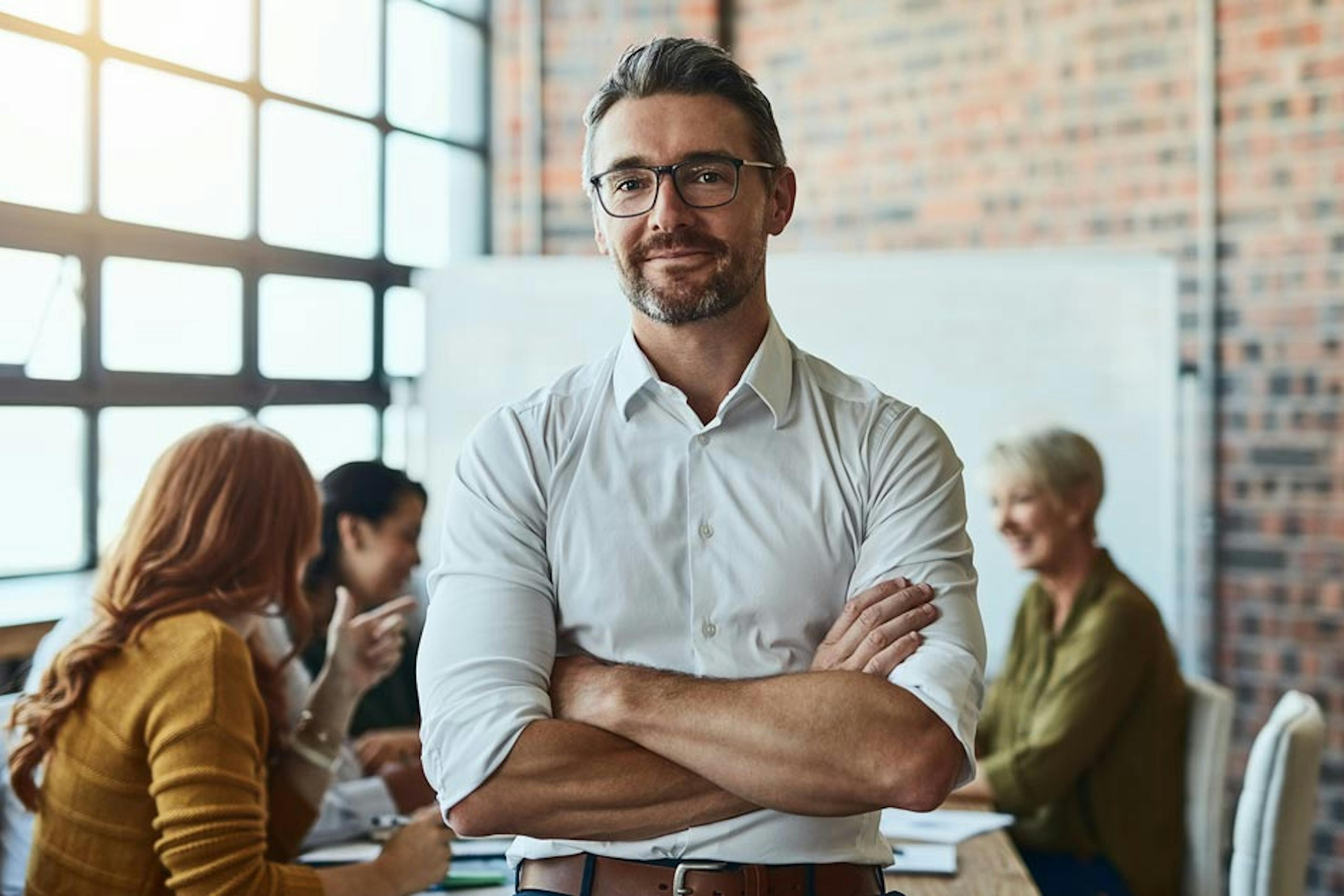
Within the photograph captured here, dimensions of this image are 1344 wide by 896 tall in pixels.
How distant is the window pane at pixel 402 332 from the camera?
5.02 metres

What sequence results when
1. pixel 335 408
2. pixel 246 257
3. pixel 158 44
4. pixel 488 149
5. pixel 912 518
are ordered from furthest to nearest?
pixel 488 149, pixel 335 408, pixel 246 257, pixel 158 44, pixel 912 518

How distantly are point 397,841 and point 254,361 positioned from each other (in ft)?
8.39

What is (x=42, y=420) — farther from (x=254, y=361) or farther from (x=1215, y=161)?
(x=1215, y=161)

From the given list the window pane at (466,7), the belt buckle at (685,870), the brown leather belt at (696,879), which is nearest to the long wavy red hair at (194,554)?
the brown leather belt at (696,879)

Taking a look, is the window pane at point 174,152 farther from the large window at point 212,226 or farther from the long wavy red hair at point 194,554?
the long wavy red hair at point 194,554

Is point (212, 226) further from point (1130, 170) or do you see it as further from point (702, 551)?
point (702, 551)

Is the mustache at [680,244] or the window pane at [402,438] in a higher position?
the mustache at [680,244]

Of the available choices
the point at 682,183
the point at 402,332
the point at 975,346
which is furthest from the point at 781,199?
the point at 402,332

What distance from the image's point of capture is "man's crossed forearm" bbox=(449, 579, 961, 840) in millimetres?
1593

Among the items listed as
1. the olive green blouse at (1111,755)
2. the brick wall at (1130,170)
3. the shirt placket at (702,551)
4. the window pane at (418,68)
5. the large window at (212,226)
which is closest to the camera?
the shirt placket at (702,551)

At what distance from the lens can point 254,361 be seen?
4.45 m

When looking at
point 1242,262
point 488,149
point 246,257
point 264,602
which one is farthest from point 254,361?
point 1242,262

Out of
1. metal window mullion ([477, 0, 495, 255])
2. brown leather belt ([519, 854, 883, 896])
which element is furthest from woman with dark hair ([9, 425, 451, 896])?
metal window mullion ([477, 0, 495, 255])

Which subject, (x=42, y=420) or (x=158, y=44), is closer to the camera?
(x=42, y=420)
